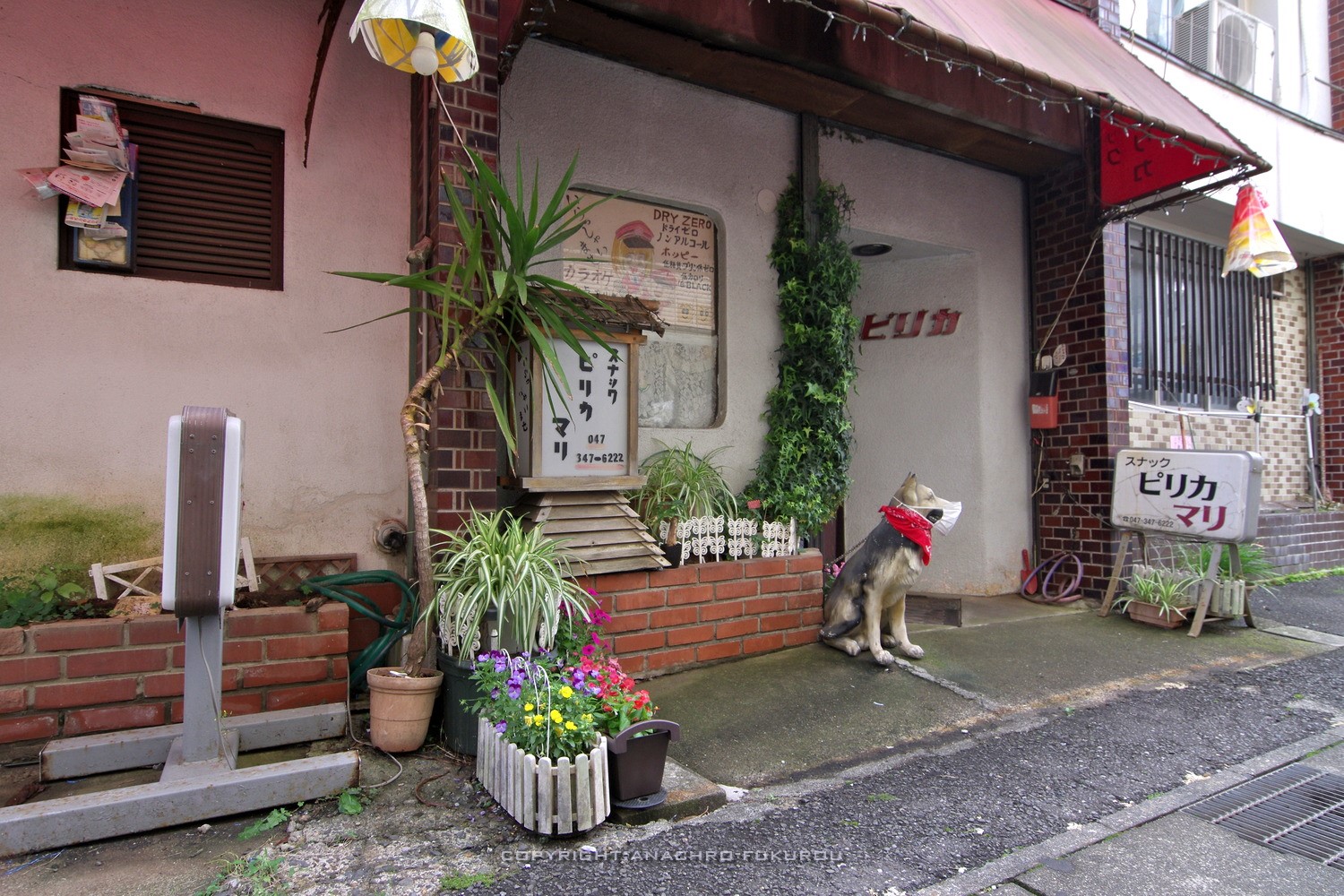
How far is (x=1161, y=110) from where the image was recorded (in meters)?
5.37

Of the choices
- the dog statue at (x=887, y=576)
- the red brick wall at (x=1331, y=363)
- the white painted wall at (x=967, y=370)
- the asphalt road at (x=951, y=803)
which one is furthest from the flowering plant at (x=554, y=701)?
the red brick wall at (x=1331, y=363)

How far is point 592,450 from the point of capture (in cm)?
423

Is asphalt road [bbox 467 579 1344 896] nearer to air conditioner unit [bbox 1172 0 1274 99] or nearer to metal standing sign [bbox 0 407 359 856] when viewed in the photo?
metal standing sign [bbox 0 407 359 856]

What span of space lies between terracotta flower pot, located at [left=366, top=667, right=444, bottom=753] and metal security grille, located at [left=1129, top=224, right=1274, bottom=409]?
265 inches

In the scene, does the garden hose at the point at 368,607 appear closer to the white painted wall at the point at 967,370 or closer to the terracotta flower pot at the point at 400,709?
the terracotta flower pot at the point at 400,709

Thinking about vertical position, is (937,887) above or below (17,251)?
below

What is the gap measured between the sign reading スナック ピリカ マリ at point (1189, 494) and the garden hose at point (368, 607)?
5.41 meters

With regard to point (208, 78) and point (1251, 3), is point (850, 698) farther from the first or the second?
point (1251, 3)

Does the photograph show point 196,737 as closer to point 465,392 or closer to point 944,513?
point 465,392

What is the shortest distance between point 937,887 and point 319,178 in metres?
4.28

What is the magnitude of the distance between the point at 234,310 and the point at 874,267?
5458mm

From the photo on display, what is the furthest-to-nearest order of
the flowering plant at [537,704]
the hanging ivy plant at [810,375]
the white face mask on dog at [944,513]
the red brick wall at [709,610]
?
the hanging ivy plant at [810,375]
the white face mask on dog at [944,513]
the red brick wall at [709,610]
the flowering plant at [537,704]

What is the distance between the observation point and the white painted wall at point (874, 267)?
5023 millimetres

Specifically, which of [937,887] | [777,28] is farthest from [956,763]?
[777,28]
